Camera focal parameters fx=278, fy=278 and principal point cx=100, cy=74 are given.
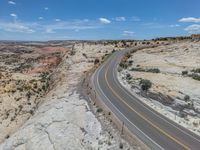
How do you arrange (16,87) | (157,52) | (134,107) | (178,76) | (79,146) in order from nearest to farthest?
(79,146), (134,107), (178,76), (16,87), (157,52)

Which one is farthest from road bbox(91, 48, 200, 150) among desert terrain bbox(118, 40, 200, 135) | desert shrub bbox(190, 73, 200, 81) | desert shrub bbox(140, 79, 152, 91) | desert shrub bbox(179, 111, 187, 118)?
desert shrub bbox(190, 73, 200, 81)

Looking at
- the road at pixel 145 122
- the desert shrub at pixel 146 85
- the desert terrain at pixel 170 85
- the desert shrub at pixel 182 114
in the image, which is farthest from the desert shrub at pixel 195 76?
the desert shrub at pixel 182 114

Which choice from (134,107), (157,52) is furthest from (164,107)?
(157,52)

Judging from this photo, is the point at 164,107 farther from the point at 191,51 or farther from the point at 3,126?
the point at 191,51

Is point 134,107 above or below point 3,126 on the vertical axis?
above

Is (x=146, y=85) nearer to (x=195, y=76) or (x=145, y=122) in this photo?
(x=195, y=76)

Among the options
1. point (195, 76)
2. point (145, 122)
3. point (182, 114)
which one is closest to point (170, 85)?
point (195, 76)

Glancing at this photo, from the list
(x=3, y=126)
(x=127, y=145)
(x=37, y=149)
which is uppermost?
(x=127, y=145)
